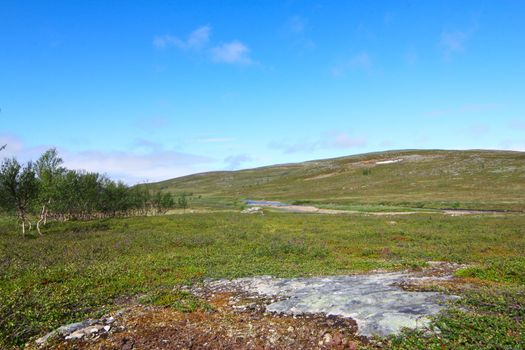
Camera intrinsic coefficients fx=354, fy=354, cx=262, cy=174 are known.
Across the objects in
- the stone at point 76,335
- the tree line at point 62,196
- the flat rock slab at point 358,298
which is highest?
the tree line at point 62,196

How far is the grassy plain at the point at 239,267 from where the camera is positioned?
30.2 feet

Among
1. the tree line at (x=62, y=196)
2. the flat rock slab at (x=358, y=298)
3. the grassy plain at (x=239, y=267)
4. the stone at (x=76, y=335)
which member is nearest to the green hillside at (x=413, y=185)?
the tree line at (x=62, y=196)

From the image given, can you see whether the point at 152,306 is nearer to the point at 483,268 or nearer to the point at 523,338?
the point at 523,338

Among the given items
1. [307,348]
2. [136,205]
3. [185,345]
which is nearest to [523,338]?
[307,348]

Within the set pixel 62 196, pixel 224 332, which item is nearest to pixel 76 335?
pixel 224 332

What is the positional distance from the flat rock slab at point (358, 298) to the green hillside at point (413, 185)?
62541 millimetres

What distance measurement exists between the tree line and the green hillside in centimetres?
3086

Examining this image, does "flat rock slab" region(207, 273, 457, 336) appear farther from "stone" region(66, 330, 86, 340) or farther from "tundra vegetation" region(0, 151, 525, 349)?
"stone" region(66, 330, 86, 340)

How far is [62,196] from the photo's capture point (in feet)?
166

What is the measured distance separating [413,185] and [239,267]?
347ft

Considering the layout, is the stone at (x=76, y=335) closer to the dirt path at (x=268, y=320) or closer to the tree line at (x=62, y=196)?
the dirt path at (x=268, y=320)

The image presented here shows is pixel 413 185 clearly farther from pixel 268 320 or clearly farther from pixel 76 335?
pixel 76 335

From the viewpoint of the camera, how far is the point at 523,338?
25.7 feet

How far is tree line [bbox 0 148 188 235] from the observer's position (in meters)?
42.8
